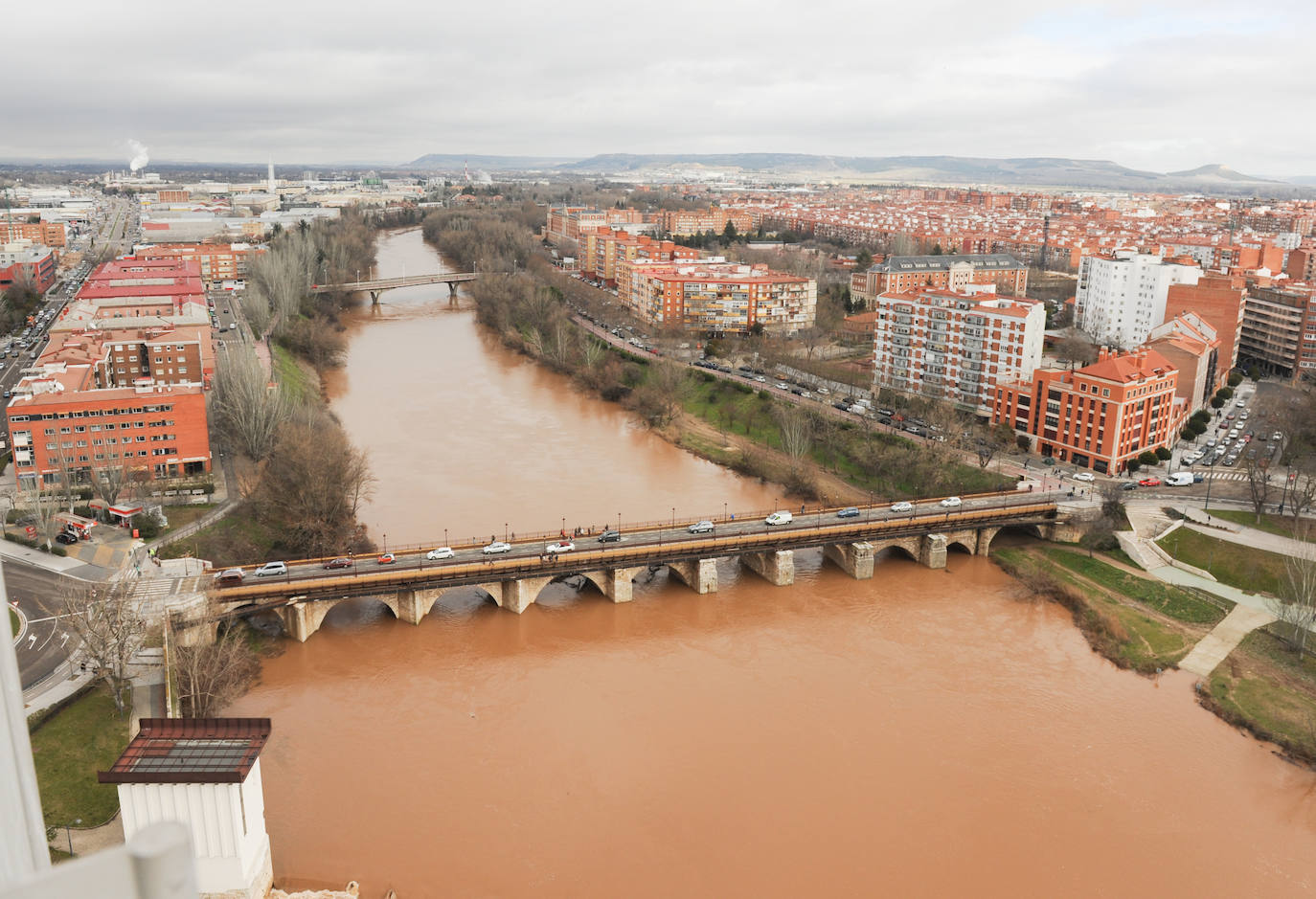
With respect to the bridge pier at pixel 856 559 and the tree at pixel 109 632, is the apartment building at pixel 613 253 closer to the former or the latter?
the bridge pier at pixel 856 559

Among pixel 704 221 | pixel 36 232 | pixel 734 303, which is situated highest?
pixel 704 221

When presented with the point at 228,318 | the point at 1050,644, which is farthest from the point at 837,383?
the point at 228,318

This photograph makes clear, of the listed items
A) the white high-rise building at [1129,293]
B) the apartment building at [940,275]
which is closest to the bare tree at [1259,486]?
the white high-rise building at [1129,293]

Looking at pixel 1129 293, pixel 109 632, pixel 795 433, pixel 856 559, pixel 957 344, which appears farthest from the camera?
pixel 1129 293

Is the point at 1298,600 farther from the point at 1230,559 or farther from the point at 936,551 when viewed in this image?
the point at 936,551

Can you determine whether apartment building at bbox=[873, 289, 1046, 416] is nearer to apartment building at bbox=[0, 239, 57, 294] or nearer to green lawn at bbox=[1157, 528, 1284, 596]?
green lawn at bbox=[1157, 528, 1284, 596]

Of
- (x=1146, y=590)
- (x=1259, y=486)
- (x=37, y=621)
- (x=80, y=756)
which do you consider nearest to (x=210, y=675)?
(x=80, y=756)

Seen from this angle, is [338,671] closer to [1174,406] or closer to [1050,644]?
[1050,644]

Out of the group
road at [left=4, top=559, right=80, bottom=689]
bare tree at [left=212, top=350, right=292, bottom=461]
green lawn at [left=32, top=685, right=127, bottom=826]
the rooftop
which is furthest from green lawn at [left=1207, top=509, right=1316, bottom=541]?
road at [left=4, top=559, right=80, bottom=689]
